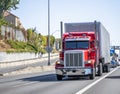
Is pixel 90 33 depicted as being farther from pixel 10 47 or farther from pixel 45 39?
pixel 45 39

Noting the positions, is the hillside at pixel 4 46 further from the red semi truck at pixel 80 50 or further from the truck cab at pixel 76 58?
the truck cab at pixel 76 58

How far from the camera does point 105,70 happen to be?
42656 mm

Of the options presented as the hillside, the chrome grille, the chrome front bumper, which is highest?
the hillside

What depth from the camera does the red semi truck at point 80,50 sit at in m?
30.1

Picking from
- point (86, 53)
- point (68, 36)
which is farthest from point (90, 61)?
point (68, 36)

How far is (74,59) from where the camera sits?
1186 inches

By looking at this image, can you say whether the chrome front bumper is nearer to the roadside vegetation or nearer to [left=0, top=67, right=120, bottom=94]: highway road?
[left=0, top=67, right=120, bottom=94]: highway road

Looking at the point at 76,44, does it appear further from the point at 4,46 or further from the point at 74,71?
the point at 4,46

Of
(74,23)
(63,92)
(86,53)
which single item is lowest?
(63,92)

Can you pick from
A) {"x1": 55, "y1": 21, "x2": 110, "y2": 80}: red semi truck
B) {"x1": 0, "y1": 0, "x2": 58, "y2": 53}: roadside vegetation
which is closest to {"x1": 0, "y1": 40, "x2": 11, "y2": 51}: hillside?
{"x1": 0, "y1": 0, "x2": 58, "y2": 53}: roadside vegetation

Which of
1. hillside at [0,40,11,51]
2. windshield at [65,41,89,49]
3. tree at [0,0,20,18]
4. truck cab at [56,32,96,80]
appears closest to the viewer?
truck cab at [56,32,96,80]

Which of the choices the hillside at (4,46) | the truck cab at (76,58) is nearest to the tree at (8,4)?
the hillside at (4,46)

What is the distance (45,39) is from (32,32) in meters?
26.0

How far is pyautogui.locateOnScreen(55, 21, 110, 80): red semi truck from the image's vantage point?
30.1 meters
